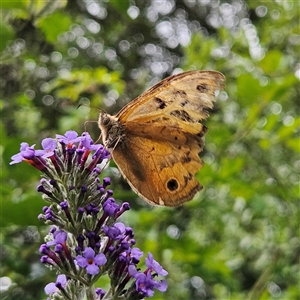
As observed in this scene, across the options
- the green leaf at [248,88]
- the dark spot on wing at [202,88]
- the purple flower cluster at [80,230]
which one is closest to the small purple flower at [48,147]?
the purple flower cluster at [80,230]

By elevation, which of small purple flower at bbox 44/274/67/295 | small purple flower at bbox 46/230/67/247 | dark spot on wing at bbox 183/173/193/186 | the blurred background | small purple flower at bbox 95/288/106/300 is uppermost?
small purple flower at bbox 46/230/67/247

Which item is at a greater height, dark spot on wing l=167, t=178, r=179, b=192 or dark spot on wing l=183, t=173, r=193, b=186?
dark spot on wing l=183, t=173, r=193, b=186

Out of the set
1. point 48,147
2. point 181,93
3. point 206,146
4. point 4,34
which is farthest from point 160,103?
point 206,146

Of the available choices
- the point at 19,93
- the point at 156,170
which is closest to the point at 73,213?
the point at 156,170

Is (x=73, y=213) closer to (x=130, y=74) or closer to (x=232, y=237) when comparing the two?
(x=232, y=237)

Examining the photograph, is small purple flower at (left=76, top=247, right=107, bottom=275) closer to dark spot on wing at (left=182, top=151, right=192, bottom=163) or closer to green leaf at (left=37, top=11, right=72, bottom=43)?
dark spot on wing at (left=182, top=151, right=192, bottom=163)

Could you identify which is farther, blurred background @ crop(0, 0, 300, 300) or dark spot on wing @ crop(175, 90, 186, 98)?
blurred background @ crop(0, 0, 300, 300)

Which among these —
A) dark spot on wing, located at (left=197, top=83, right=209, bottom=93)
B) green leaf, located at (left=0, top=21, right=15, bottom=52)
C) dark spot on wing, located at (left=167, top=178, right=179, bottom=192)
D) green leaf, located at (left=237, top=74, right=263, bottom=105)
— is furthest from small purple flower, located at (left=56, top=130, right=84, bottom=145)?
green leaf, located at (left=237, top=74, right=263, bottom=105)
